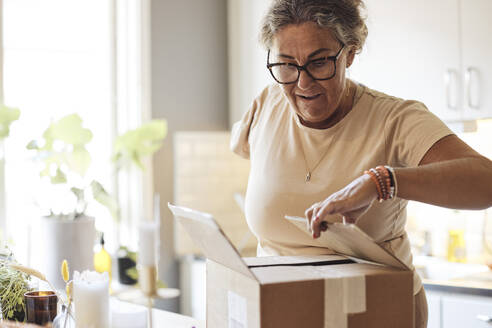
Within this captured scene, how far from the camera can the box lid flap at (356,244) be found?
3.21 ft

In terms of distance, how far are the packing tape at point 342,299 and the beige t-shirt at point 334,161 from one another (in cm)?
30

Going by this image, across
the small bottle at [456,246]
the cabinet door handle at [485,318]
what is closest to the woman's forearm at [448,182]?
the cabinet door handle at [485,318]

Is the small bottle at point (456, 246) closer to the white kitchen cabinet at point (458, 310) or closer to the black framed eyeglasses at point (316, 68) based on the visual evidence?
the white kitchen cabinet at point (458, 310)

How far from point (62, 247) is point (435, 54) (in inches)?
71.0

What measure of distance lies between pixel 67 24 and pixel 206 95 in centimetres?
85

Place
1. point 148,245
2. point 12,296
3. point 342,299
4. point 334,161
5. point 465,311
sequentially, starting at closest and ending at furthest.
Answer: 1. point 148,245
2. point 342,299
3. point 334,161
4. point 12,296
5. point 465,311

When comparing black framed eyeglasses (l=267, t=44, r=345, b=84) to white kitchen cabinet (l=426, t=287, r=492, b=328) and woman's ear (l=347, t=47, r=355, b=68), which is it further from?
white kitchen cabinet (l=426, t=287, r=492, b=328)

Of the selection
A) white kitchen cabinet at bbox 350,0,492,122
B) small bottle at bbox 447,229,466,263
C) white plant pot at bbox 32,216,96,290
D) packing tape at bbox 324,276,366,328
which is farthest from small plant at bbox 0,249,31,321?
small bottle at bbox 447,229,466,263

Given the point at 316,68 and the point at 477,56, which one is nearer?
the point at 316,68

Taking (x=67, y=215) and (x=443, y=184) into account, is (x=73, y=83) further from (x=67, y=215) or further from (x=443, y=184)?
(x=443, y=184)

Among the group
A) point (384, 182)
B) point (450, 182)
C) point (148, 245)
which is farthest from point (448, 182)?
point (148, 245)

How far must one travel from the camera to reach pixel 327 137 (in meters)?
1.44

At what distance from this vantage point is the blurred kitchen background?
276cm

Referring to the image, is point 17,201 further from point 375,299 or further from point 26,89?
point 375,299
